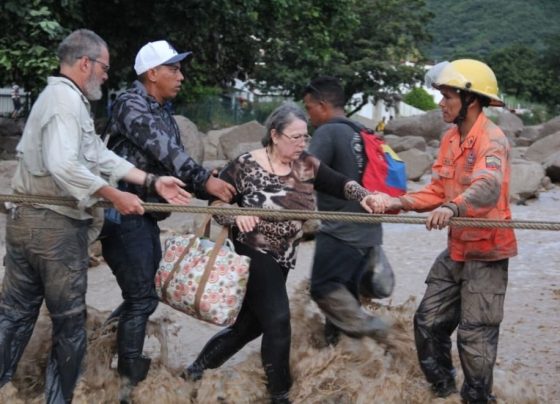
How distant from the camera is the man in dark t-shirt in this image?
16.2 ft

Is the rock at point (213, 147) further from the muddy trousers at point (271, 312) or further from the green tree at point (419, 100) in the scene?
the green tree at point (419, 100)

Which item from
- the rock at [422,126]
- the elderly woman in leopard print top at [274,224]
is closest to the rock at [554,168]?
the rock at [422,126]

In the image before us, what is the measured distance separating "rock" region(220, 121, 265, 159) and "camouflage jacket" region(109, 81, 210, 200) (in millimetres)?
14614

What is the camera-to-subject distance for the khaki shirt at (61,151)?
371 centimetres

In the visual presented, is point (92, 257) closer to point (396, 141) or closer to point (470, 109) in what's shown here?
point (470, 109)

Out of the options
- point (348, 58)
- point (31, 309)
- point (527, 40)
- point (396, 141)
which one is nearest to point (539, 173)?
point (396, 141)

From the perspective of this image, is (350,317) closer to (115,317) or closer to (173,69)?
(115,317)

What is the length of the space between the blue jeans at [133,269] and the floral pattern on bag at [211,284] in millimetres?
191

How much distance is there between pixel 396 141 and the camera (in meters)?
25.1

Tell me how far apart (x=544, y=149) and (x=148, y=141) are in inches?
748

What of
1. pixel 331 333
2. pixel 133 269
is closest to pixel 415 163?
pixel 331 333

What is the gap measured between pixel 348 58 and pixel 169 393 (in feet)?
115

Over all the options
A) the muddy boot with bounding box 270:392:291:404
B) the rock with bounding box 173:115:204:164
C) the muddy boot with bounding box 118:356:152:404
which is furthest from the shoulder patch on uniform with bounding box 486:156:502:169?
the rock with bounding box 173:115:204:164

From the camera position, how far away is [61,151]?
3693 mm
